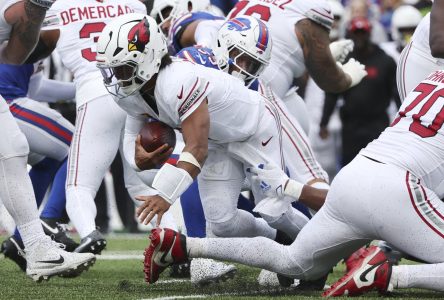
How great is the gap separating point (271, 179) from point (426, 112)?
1069mm

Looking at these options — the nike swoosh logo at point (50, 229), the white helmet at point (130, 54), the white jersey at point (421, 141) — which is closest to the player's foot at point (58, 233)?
the nike swoosh logo at point (50, 229)

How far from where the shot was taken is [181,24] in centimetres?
709

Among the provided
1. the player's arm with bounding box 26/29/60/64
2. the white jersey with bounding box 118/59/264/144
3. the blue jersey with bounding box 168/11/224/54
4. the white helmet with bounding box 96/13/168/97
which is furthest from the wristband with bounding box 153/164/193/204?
the blue jersey with bounding box 168/11/224/54

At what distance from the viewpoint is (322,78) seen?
6.96 metres

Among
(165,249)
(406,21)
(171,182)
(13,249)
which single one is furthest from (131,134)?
(406,21)

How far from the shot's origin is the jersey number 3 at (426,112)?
15.1 ft

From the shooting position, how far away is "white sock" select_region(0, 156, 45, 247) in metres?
5.41

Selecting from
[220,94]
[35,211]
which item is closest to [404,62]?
[220,94]

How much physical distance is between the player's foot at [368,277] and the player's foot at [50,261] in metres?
1.44

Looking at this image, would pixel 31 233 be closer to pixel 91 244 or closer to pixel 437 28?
pixel 91 244

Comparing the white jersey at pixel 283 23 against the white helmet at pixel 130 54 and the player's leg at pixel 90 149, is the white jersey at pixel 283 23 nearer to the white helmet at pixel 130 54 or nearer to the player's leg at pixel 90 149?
the player's leg at pixel 90 149

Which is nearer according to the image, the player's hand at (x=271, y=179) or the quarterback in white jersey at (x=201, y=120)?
the quarterback in white jersey at (x=201, y=120)

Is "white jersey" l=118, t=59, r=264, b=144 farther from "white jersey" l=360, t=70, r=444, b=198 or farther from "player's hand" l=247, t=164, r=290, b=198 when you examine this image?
"white jersey" l=360, t=70, r=444, b=198

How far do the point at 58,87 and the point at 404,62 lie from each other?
233 cm
